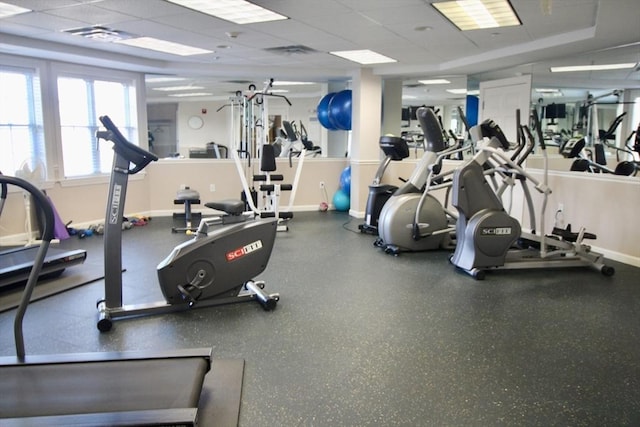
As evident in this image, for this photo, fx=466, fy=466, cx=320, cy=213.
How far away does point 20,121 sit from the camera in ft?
18.6

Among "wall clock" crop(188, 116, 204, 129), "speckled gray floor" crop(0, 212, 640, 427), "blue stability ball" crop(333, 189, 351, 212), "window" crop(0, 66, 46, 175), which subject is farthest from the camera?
"wall clock" crop(188, 116, 204, 129)

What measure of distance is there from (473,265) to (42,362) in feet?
11.4

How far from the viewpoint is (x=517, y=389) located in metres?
2.39

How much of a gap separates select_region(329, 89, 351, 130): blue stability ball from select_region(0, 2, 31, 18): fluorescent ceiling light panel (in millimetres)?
4716

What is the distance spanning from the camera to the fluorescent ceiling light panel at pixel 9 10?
380cm

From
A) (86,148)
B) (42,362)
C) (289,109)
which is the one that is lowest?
(42,362)

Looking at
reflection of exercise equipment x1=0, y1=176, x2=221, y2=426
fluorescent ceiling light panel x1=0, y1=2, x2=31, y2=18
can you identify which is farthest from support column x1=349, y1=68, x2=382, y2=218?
reflection of exercise equipment x1=0, y1=176, x2=221, y2=426

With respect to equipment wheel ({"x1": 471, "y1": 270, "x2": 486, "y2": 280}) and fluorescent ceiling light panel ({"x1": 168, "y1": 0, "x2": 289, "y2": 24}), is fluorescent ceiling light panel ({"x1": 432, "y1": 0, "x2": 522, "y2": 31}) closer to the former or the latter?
fluorescent ceiling light panel ({"x1": 168, "y1": 0, "x2": 289, "y2": 24})

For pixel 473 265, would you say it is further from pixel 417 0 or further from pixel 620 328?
pixel 417 0

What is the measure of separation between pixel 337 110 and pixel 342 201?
152 centimetres

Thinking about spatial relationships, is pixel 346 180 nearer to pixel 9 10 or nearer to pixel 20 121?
pixel 20 121

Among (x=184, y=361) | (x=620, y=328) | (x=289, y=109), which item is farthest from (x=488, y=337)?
(x=289, y=109)

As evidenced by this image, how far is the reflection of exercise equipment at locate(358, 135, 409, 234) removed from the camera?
5738mm

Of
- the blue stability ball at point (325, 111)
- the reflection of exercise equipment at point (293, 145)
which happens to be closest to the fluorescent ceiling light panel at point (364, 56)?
the blue stability ball at point (325, 111)
